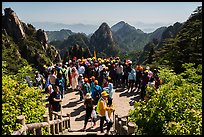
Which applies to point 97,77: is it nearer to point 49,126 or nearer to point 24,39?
point 49,126

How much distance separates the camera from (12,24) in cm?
7375

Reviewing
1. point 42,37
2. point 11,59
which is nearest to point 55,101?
point 11,59

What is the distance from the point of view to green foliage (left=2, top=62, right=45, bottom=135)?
7.27 meters

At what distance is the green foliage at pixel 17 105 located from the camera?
7272mm

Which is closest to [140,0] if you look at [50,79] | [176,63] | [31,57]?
[50,79]

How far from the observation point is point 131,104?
14.3 metres

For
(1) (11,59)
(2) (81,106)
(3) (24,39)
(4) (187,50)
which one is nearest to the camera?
(2) (81,106)

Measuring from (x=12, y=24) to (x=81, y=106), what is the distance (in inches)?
2543

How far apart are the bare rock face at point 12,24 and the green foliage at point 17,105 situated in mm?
67859

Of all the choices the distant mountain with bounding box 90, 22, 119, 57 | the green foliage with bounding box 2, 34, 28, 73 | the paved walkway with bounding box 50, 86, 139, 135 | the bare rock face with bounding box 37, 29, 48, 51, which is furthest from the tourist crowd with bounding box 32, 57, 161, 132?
the distant mountain with bounding box 90, 22, 119, 57

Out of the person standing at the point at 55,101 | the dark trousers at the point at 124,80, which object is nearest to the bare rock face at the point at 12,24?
the dark trousers at the point at 124,80

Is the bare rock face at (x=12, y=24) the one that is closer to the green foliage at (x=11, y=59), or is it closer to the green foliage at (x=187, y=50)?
the green foliage at (x=11, y=59)

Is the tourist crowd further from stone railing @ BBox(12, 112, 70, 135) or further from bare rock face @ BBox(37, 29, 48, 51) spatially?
bare rock face @ BBox(37, 29, 48, 51)

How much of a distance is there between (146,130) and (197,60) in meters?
17.4
